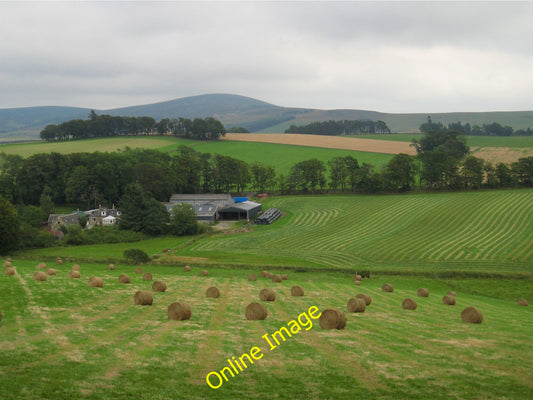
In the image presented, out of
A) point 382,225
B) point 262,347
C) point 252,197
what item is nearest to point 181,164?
point 252,197

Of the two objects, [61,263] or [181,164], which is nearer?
[61,263]

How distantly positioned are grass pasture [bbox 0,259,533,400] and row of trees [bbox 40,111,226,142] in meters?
145

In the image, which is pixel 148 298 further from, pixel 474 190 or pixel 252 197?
pixel 474 190

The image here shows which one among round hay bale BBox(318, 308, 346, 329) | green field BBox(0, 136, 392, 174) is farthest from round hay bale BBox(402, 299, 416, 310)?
green field BBox(0, 136, 392, 174)

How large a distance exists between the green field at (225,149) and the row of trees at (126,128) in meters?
7.66

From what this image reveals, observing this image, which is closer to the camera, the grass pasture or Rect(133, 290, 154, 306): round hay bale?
the grass pasture

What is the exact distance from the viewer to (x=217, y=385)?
12812 millimetres

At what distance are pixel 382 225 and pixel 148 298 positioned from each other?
5391 centimetres

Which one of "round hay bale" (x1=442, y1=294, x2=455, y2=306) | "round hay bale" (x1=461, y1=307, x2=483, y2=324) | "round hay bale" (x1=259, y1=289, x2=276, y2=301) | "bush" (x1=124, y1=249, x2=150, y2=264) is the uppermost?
"round hay bale" (x1=461, y1=307, x2=483, y2=324)

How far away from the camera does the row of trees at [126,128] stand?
157500 millimetres

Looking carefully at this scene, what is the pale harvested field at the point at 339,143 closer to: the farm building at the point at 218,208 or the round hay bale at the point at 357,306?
the farm building at the point at 218,208

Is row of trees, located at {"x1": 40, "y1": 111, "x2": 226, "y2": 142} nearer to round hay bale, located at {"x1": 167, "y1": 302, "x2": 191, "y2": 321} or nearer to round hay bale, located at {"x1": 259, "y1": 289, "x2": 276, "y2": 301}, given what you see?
round hay bale, located at {"x1": 259, "y1": 289, "x2": 276, "y2": 301}

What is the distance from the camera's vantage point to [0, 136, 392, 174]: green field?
439ft

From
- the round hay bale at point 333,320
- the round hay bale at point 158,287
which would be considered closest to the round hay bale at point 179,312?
the round hay bale at point 333,320
